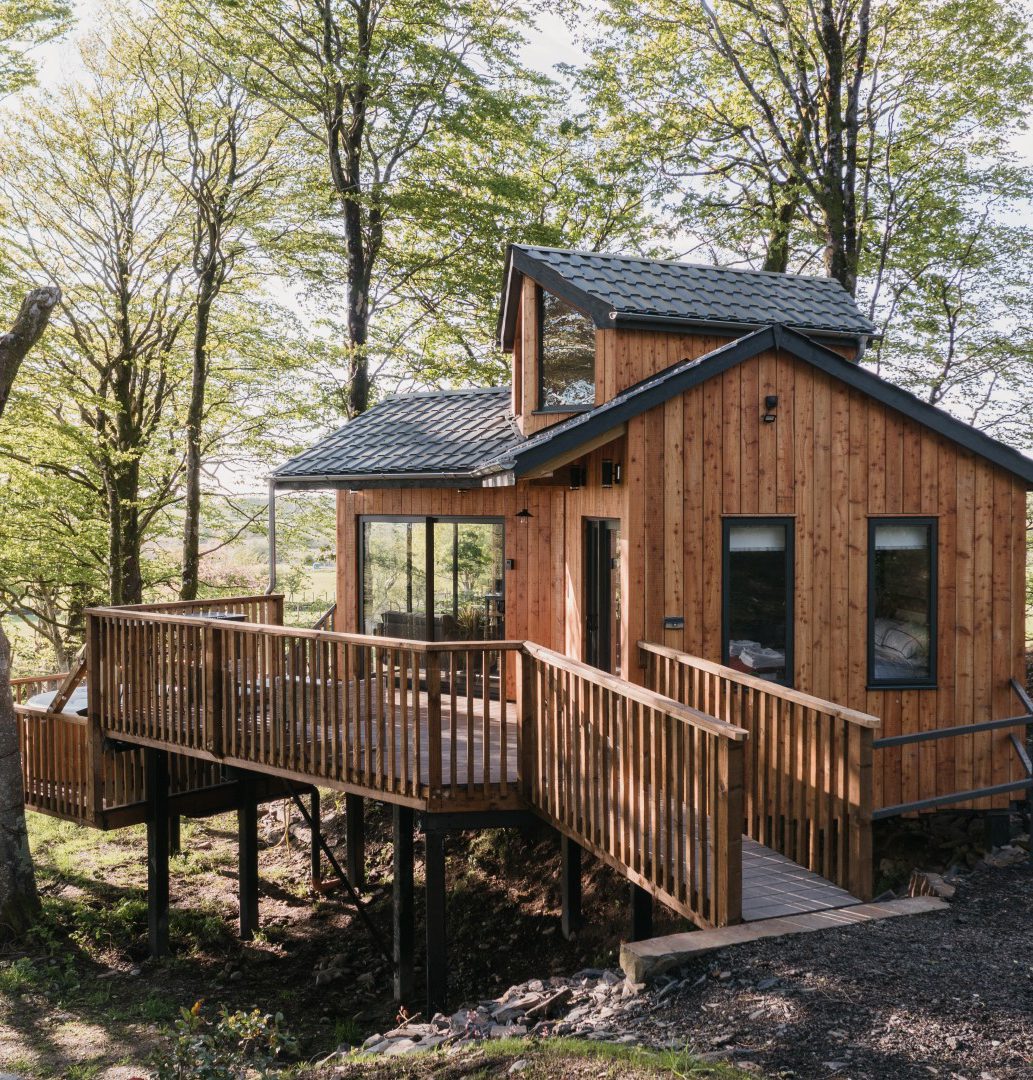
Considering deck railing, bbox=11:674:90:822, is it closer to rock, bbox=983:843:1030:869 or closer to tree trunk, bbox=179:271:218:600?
tree trunk, bbox=179:271:218:600

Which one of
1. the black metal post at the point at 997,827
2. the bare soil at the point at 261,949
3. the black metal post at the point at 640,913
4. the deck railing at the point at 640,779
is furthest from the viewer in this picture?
the black metal post at the point at 997,827

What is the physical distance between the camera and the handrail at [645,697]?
5227 millimetres

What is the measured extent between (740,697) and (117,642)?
6.55 meters

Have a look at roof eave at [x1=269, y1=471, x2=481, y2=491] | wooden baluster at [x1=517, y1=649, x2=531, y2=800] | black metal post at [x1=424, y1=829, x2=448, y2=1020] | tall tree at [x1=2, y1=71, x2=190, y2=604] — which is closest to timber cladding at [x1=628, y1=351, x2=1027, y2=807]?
wooden baluster at [x1=517, y1=649, x2=531, y2=800]

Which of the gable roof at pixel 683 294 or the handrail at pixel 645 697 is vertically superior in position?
the gable roof at pixel 683 294

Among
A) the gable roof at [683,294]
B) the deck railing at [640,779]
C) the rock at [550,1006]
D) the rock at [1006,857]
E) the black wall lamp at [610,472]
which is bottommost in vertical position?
the rock at [1006,857]

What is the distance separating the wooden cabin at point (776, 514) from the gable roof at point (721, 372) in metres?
0.02

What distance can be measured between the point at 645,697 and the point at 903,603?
3.94 m

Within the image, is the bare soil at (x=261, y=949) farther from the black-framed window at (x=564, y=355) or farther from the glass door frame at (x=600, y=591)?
the black-framed window at (x=564, y=355)

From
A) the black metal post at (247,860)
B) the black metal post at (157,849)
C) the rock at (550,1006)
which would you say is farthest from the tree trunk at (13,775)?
the rock at (550,1006)

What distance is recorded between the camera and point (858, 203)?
19.0 meters

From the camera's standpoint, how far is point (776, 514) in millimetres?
8414

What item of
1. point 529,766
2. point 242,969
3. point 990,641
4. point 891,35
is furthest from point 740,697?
point 891,35

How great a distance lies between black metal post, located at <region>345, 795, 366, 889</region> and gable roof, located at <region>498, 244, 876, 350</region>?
6.66 metres
